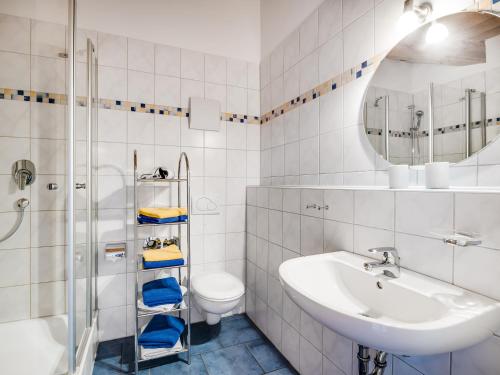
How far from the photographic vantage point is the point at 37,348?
145cm

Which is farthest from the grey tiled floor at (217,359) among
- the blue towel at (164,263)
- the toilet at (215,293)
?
the blue towel at (164,263)

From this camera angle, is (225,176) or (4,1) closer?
(4,1)

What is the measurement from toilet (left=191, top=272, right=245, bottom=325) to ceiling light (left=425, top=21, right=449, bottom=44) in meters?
1.70

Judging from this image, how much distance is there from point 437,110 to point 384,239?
575 mm

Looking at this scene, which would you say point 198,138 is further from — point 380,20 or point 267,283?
point 380,20

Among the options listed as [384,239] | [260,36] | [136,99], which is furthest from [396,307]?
[260,36]

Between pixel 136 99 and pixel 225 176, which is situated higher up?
pixel 136 99

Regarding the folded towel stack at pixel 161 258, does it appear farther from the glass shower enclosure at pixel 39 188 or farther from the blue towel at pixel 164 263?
the glass shower enclosure at pixel 39 188

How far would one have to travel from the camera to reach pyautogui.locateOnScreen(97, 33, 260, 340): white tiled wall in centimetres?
191

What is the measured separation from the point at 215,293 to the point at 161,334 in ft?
1.31

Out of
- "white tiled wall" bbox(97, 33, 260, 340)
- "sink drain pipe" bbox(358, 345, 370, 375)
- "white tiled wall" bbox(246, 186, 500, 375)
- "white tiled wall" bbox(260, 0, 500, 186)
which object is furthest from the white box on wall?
"sink drain pipe" bbox(358, 345, 370, 375)

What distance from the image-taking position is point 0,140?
1.45 metres

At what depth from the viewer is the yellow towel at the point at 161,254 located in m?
1.58

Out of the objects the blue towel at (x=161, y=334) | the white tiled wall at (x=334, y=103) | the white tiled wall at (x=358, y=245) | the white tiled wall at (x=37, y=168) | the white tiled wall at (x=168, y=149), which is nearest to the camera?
the white tiled wall at (x=358, y=245)
